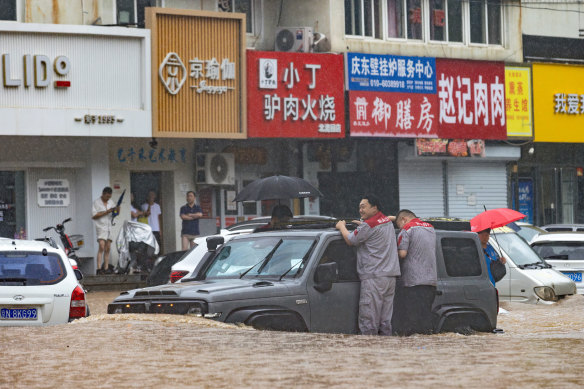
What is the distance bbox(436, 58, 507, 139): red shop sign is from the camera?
29391mm

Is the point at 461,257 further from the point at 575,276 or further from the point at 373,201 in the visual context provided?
the point at 575,276

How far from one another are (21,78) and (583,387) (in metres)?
17.5

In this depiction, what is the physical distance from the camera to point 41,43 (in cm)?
2375

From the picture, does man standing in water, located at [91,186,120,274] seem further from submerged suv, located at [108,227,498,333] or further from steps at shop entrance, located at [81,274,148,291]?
submerged suv, located at [108,227,498,333]

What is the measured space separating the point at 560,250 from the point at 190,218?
8834mm

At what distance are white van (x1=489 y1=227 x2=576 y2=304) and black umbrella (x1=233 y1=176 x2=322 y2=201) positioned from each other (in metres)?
2.99

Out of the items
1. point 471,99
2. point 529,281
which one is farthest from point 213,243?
point 471,99

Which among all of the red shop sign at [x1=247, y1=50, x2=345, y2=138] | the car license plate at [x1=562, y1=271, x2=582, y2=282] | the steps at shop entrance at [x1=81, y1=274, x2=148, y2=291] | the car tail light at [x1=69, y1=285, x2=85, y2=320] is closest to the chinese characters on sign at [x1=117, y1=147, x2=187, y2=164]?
the red shop sign at [x1=247, y1=50, x2=345, y2=138]

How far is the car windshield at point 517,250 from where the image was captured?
715 inches

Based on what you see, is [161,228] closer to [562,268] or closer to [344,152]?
A: [344,152]

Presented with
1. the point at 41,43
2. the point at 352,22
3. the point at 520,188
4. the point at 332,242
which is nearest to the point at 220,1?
the point at 352,22

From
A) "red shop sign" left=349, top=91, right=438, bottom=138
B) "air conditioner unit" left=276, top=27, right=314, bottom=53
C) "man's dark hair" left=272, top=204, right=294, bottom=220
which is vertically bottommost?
"man's dark hair" left=272, top=204, right=294, bottom=220

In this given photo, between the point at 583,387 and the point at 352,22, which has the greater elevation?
the point at 352,22

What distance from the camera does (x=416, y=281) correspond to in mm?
12320
